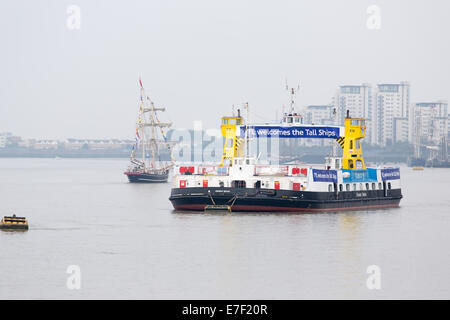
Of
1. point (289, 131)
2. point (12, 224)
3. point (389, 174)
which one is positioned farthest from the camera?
point (389, 174)

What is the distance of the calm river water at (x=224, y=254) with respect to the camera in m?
34.2

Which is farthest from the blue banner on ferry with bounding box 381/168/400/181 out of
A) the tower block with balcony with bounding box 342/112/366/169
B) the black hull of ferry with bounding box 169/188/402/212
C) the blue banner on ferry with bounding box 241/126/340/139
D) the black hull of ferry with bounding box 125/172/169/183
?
the black hull of ferry with bounding box 125/172/169/183

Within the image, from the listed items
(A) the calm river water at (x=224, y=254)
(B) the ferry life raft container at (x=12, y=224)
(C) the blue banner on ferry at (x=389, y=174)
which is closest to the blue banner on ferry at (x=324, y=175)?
(A) the calm river water at (x=224, y=254)

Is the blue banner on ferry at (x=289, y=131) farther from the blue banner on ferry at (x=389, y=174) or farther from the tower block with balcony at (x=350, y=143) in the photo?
the blue banner on ferry at (x=389, y=174)

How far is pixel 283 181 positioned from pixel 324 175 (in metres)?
3.57

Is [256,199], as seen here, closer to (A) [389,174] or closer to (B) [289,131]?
(B) [289,131]

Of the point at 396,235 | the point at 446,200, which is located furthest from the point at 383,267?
the point at 446,200

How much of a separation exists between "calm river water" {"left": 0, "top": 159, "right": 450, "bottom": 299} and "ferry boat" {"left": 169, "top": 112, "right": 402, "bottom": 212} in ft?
5.06

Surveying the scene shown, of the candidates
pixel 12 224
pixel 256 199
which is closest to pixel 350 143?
pixel 256 199

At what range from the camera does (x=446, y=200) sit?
8831 cm

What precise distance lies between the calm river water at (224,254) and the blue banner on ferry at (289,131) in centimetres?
763

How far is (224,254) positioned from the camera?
1711 inches

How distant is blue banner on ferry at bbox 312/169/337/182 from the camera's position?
6347cm
